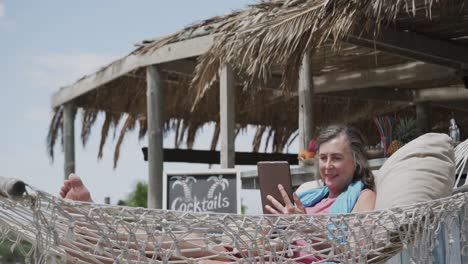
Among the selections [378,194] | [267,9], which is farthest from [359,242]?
[267,9]

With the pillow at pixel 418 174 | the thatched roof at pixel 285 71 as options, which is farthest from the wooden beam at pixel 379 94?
the pillow at pixel 418 174

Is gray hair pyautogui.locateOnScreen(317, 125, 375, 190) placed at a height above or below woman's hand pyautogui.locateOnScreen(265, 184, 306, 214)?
above

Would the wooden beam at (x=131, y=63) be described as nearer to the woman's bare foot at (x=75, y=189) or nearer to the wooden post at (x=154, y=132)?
the wooden post at (x=154, y=132)

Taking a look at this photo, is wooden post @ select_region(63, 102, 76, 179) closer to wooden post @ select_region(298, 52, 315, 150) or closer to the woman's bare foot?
wooden post @ select_region(298, 52, 315, 150)

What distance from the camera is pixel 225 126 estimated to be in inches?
236

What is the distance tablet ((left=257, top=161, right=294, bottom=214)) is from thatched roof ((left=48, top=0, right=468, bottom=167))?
175 centimetres

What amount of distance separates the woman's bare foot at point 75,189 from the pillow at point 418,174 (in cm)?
99

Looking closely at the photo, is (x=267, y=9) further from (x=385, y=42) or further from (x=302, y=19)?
(x=385, y=42)

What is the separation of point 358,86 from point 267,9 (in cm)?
206

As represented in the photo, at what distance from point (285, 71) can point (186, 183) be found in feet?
3.02

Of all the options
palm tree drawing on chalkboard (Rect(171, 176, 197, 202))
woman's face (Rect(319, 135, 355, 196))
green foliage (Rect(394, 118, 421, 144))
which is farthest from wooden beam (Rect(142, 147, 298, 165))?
woman's face (Rect(319, 135, 355, 196))

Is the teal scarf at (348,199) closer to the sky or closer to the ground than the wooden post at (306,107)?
closer to the ground

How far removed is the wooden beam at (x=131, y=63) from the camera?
6109 mm

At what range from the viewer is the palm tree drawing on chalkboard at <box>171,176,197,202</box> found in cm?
530
